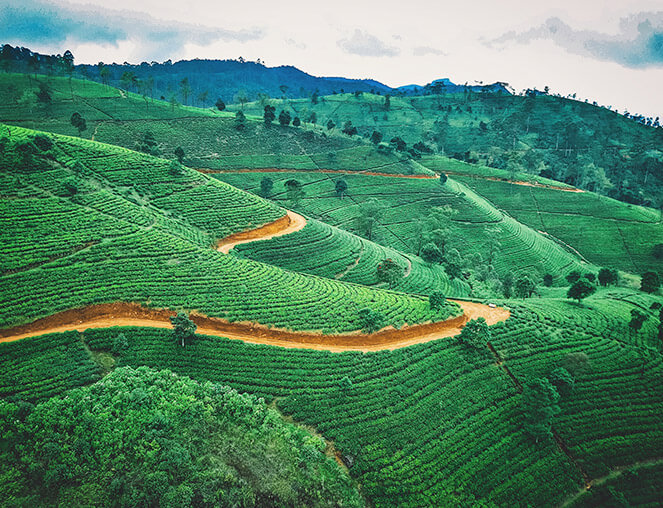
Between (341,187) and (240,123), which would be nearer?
(341,187)

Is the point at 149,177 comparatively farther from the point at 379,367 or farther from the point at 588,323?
the point at 588,323

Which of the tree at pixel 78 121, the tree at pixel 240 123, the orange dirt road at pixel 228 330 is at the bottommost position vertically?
the orange dirt road at pixel 228 330

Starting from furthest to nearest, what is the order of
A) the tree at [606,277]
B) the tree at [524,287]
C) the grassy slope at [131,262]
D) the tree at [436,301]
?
the tree at [606,277] < the tree at [524,287] < the tree at [436,301] < the grassy slope at [131,262]

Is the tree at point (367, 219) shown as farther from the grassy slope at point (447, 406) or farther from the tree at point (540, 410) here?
the tree at point (540, 410)

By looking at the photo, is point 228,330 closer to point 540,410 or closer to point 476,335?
point 476,335

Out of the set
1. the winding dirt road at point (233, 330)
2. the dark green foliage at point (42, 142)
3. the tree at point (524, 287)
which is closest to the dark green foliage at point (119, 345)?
the winding dirt road at point (233, 330)

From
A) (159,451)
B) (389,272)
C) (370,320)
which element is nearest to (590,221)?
(389,272)

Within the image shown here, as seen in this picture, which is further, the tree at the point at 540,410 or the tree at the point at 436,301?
the tree at the point at 436,301
